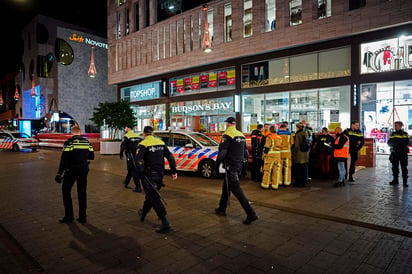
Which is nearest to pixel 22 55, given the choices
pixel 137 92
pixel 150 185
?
pixel 137 92

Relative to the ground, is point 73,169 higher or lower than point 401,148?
lower

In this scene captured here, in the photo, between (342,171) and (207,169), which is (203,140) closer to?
(207,169)

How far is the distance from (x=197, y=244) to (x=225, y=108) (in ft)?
63.5

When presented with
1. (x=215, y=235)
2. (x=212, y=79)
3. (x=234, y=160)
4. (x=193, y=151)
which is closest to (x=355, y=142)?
(x=193, y=151)

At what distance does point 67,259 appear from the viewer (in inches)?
144

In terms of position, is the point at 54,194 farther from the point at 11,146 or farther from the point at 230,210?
the point at 11,146

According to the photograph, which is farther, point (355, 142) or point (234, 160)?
point (355, 142)

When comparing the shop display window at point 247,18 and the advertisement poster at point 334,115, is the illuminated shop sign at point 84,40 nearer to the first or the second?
the shop display window at point 247,18

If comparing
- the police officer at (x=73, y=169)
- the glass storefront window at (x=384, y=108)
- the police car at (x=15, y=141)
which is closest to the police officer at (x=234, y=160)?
the police officer at (x=73, y=169)

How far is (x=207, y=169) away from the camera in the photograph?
31.8 ft

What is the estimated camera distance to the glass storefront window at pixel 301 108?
17438mm

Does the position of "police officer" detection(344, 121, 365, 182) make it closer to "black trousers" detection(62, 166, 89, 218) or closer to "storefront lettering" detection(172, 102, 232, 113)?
"black trousers" detection(62, 166, 89, 218)

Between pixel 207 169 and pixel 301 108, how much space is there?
11713 millimetres

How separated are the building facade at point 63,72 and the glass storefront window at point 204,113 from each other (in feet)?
78.9
